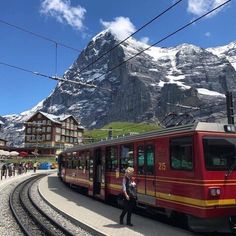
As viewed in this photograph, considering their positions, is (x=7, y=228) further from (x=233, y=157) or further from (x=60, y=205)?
(x=233, y=157)

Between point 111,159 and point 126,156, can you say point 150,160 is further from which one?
point 111,159

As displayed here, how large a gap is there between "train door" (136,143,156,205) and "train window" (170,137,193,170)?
5.02 ft

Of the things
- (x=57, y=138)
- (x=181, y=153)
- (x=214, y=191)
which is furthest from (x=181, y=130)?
(x=57, y=138)

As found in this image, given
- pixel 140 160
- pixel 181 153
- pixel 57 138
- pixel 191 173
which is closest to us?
pixel 191 173

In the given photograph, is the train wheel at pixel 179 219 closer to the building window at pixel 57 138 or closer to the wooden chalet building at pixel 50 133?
the wooden chalet building at pixel 50 133

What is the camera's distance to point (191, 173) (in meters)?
12.4

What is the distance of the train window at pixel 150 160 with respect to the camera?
49.3 feet

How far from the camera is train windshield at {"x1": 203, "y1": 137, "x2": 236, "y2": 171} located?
12.2 meters

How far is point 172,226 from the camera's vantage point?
13945 mm

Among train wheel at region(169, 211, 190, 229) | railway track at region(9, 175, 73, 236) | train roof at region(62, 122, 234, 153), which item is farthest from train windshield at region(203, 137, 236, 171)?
railway track at region(9, 175, 73, 236)

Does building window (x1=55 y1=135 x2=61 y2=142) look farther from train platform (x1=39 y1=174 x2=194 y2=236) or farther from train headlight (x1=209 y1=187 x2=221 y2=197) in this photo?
train headlight (x1=209 y1=187 x2=221 y2=197)

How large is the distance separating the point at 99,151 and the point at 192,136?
1010 cm

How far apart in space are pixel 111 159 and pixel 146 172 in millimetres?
4610

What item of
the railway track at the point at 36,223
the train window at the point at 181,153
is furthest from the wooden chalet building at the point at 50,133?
the train window at the point at 181,153
